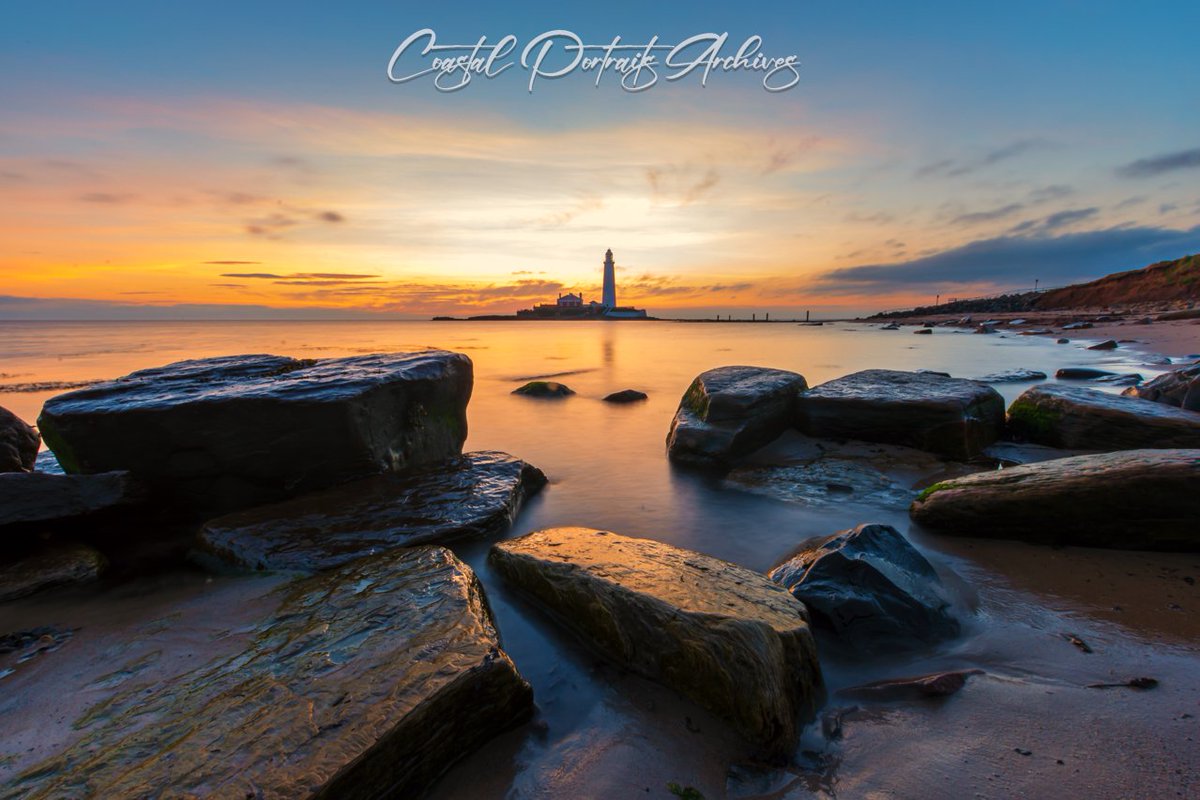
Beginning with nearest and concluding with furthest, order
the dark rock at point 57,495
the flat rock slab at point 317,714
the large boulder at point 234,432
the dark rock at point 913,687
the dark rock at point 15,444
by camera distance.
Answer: the flat rock slab at point 317,714 < the dark rock at point 913,687 < the dark rock at point 57,495 < the large boulder at point 234,432 < the dark rock at point 15,444

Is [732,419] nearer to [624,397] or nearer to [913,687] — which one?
[913,687]

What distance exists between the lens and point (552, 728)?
242 cm

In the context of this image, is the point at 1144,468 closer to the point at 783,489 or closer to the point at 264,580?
the point at 783,489

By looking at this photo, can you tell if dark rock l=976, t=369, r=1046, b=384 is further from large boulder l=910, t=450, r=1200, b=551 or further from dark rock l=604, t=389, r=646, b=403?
large boulder l=910, t=450, r=1200, b=551

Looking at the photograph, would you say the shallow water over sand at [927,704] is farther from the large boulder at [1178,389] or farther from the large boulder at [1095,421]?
the large boulder at [1178,389]

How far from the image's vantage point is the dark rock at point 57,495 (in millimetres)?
3764

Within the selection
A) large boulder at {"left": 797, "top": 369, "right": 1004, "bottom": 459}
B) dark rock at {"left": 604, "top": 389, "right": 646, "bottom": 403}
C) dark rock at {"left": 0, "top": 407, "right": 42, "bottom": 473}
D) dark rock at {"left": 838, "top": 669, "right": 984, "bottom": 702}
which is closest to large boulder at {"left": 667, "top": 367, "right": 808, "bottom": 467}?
large boulder at {"left": 797, "top": 369, "right": 1004, "bottom": 459}

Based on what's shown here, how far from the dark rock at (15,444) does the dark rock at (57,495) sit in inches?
45.5

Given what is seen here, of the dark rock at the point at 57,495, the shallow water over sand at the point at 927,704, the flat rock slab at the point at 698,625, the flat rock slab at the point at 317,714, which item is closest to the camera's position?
the flat rock slab at the point at 317,714

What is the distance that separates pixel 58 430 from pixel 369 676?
4.33 m

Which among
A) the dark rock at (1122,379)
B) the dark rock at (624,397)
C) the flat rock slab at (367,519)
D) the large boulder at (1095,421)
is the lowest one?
the dark rock at (624,397)

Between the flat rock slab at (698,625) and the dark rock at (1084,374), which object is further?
the dark rock at (1084,374)

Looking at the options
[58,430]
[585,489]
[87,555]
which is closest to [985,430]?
[585,489]

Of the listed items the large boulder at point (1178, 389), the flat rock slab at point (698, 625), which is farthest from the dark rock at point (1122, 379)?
the flat rock slab at point (698, 625)
